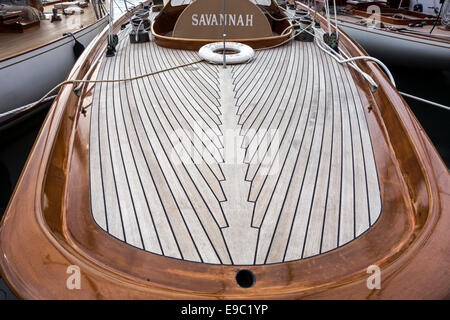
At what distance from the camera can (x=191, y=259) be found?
1124mm

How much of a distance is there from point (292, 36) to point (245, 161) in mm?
2427

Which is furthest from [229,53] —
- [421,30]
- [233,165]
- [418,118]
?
[421,30]

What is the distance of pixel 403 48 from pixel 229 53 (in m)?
3.85

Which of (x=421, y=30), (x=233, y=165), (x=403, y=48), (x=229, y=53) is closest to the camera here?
(x=233, y=165)

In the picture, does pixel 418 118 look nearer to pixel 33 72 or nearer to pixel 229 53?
pixel 229 53

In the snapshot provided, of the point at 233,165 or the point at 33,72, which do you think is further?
the point at 33,72

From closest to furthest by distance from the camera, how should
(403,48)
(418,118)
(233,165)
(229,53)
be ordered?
(233,165) → (229,53) → (418,118) → (403,48)

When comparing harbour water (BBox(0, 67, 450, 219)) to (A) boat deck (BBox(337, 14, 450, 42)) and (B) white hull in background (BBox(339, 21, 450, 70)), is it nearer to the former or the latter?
(B) white hull in background (BBox(339, 21, 450, 70))

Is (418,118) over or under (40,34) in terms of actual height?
under

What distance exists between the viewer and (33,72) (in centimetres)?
389

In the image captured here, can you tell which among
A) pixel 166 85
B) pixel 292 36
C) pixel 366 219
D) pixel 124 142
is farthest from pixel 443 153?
pixel 124 142

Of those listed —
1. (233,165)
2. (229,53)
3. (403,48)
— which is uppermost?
(229,53)

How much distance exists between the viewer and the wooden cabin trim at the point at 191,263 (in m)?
0.90

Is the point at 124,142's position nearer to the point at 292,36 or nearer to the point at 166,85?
the point at 166,85
